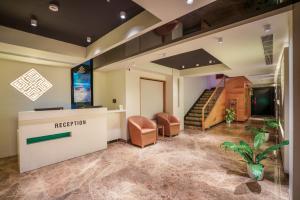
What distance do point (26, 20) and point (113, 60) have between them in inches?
82.4

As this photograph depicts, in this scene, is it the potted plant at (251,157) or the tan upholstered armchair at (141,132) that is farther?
the tan upholstered armchair at (141,132)

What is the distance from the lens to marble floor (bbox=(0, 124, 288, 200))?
2404mm

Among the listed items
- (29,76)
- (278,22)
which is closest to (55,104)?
(29,76)

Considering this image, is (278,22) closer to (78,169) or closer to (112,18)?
(112,18)

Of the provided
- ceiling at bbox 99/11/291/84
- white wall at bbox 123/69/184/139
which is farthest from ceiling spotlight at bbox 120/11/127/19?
white wall at bbox 123/69/184/139

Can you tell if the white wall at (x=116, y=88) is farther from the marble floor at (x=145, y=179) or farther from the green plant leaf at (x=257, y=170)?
the green plant leaf at (x=257, y=170)

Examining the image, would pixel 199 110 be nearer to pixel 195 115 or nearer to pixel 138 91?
pixel 195 115

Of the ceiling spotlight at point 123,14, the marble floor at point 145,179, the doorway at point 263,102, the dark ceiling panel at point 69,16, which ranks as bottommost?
the marble floor at point 145,179

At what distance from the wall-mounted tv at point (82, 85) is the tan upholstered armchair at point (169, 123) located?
9.61ft

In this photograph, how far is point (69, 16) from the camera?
2684 mm

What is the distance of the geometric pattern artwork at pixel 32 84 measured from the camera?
4301 millimetres

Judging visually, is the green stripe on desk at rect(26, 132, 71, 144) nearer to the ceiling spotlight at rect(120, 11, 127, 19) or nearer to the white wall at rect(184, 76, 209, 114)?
the ceiling spotlight at rect(120, 11, 127, 19)

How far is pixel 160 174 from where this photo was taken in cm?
305

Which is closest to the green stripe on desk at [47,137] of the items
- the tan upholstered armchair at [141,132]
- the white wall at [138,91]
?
the tan upholstered armchair at [141,132]
